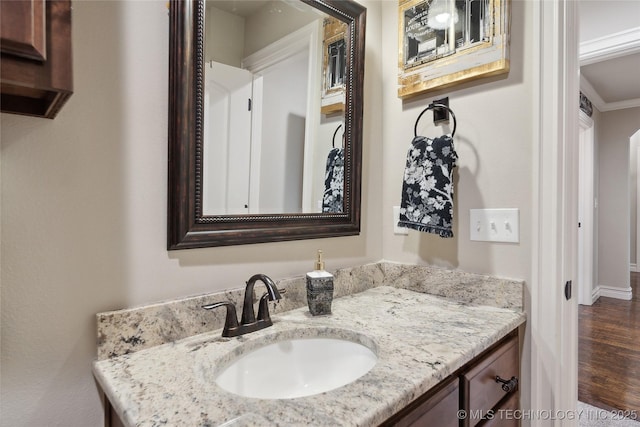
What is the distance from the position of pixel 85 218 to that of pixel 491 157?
4.16ft

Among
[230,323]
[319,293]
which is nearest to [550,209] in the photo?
[319,293]

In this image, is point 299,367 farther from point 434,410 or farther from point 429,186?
point 429,186

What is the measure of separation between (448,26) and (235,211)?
3.51 feet

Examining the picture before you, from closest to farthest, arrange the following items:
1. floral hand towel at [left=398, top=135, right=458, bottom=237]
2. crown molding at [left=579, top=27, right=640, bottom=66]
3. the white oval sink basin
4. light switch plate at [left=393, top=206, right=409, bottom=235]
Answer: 1. the white oval sink basin
2. floral hand towel at [left=398, top=135, right=458, bottom=237]
3. light switch plate at [left=393, top=206, right=409, bottom=235]
4. crown molding at [left=579, top=27, right=640, bottom=66]

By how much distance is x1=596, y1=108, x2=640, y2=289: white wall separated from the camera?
13.5 feet

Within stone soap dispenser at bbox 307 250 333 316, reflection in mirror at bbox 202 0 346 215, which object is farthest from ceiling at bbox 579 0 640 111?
stone soap dispenser at bbox 307 250 333 316

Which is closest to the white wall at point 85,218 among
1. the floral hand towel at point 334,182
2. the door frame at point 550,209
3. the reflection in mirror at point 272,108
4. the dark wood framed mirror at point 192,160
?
the dark wood framed mirror at point 192,160

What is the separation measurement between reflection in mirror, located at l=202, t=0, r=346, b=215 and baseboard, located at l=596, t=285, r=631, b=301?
4.60 meters

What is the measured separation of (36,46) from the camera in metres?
0.50

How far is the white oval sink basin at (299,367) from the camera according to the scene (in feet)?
2.85

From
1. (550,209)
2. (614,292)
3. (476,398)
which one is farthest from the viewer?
(614,292)

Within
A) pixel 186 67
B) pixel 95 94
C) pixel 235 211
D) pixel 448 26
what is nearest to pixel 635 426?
pixel 448 26

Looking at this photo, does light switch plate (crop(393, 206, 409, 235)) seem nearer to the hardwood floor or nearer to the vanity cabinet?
the vanity cabinet

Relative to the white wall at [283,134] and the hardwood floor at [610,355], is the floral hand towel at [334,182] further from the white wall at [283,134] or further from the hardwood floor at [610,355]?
the hardwood floor at [610,355]
